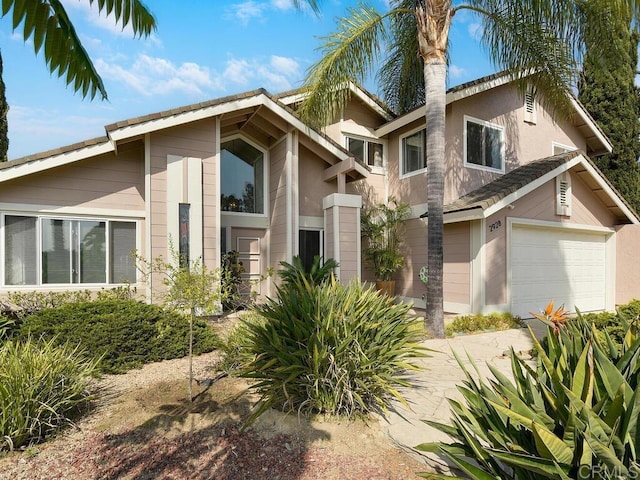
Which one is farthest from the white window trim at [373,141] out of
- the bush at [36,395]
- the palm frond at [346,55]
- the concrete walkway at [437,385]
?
the bush at [36,395]

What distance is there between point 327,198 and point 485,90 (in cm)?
665

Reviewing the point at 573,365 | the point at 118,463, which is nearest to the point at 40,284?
the point at 118,463

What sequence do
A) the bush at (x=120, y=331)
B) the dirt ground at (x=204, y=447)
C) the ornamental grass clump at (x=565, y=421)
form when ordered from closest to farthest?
the ornamental grass clump at (x=565, y=421)
the dirt ground at (x=204, y=447)
the bush at (x=120, y=331)

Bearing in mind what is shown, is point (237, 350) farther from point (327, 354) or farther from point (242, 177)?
point (242, 177)

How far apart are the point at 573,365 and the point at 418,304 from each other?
408 inches

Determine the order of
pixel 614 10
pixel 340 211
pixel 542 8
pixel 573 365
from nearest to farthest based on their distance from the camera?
pixel 573 365 → pixel 614 10 → pixel 542 8 → pixel 340 211

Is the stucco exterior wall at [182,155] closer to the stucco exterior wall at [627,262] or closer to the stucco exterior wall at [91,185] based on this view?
the stucco exterior wall at [91,185]

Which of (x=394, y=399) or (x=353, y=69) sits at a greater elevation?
(x=353, y=69)

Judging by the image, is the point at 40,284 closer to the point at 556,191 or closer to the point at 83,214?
the point at 83,214

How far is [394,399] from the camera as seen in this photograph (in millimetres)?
4859

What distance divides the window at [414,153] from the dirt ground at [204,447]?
10.4m

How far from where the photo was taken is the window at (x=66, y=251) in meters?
8.81

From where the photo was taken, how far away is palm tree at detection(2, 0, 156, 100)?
2.35 meters

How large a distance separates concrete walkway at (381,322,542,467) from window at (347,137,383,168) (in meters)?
7.59
